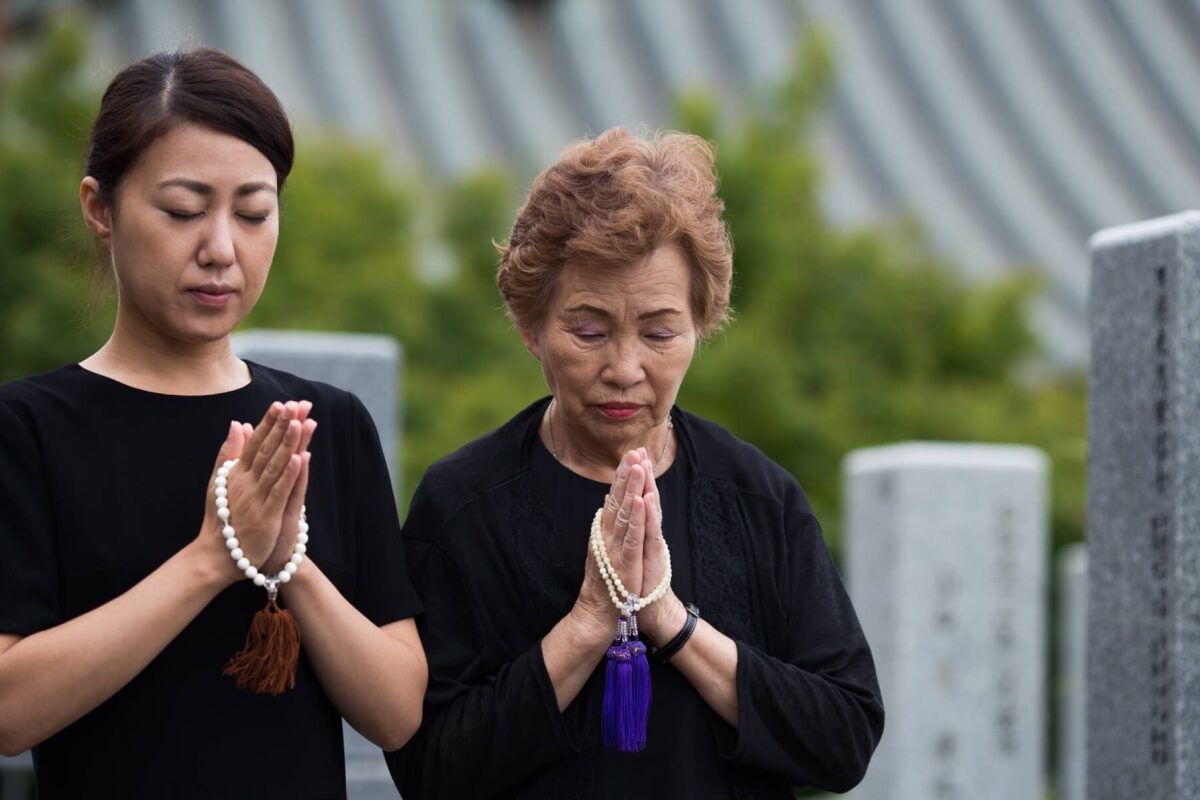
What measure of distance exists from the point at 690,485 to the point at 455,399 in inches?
295

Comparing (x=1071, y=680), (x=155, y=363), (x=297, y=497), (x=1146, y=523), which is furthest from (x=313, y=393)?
(x=1071, y=680)

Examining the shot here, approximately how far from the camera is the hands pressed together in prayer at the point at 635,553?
8.31 feet

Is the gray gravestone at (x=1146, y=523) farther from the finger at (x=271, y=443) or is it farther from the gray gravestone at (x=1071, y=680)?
the gray gravestone at (x=1071, y=680)

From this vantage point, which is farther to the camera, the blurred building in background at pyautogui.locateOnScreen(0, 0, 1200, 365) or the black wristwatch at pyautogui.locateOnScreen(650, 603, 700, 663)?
the blurred building in background at pyautogui.locateOnScreen(0, 0, 1200, 365)

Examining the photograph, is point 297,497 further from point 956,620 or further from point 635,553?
point 956,620

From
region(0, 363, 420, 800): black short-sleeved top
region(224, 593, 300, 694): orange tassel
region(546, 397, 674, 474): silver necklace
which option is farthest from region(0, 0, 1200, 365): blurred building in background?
region(224, 593, 300, 694): orange tassel

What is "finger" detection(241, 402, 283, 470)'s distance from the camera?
2285mm

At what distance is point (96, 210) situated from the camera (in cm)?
254

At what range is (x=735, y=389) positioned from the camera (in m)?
10.0

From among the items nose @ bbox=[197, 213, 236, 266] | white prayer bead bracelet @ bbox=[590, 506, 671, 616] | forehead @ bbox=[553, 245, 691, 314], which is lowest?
white prayer bead bracelet @ bbox=[590, 506, 671, 616]

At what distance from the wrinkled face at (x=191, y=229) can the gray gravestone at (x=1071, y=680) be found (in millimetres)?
7940

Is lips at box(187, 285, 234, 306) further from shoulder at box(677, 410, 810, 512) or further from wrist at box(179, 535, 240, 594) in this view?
shoulder at box(677, 410, 810, 512)

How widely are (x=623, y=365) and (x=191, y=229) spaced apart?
69 centimetres

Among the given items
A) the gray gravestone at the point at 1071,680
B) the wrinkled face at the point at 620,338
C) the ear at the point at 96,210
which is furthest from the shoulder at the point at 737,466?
the gray gravestone at the point at 1071,680
